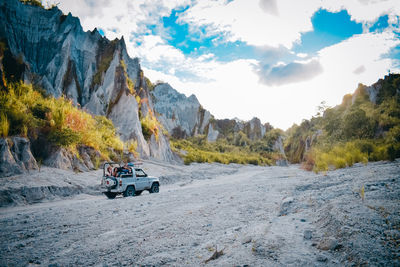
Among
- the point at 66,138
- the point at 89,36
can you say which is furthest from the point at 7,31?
the point at 66,138

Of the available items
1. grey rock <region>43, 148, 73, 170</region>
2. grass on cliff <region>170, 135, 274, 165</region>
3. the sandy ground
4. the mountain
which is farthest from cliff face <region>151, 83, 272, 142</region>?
the sandy ground

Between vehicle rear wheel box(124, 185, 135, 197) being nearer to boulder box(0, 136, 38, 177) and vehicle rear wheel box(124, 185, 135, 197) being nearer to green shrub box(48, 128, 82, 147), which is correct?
boulder box(0, 136, 38, 177)

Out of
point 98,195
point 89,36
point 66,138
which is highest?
point 89,36

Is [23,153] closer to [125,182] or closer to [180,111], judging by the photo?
[125,182]

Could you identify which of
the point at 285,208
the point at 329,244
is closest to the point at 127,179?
the point at 285,208

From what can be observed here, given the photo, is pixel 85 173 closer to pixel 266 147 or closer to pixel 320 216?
pixel 320 216

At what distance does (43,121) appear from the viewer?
10.5m

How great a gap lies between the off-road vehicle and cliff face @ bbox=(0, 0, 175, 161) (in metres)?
9.56

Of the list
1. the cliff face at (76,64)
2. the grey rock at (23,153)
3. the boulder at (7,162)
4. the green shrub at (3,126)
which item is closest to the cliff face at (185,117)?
the cliff face at (76,64)

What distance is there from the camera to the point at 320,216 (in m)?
3.62

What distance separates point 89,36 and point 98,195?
2413cm

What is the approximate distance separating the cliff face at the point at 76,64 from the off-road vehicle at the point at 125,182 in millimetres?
9555

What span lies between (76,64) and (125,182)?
A: 20314mm

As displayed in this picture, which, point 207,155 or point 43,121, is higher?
point 43,121
